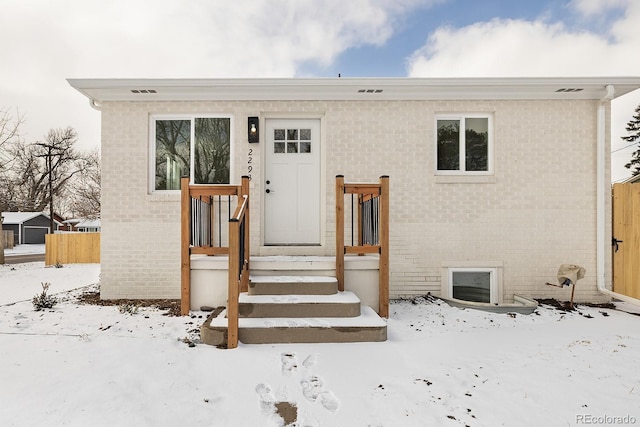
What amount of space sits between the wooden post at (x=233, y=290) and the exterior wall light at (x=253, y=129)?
2.16 m

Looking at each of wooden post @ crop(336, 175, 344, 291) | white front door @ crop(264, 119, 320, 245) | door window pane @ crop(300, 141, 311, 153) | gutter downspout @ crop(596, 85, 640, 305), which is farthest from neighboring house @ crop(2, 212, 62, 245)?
gutter downspout @ crop(596, 85, 640, 305)

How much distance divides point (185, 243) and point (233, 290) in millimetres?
1227

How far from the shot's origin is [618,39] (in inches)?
313

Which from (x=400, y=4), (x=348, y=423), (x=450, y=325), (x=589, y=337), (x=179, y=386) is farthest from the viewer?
(x=400, y=4)

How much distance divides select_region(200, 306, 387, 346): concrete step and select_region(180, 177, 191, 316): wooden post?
2.97ft

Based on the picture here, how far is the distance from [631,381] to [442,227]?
2.74 m

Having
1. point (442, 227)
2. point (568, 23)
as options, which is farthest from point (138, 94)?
point (568, 23)

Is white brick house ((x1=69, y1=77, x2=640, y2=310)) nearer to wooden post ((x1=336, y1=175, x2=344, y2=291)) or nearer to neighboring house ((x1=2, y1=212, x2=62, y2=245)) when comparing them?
wooden post ((x1=336, y1=175, x2=344, y2=291))

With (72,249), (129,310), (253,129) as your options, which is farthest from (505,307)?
(72,249)

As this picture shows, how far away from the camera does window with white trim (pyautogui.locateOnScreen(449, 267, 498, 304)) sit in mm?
4797

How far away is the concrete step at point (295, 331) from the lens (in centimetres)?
296

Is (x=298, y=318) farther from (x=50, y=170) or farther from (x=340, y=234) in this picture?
(x=50, y=170)

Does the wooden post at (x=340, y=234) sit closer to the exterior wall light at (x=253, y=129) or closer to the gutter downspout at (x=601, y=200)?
the exterior wall light at (x=253, y=129)

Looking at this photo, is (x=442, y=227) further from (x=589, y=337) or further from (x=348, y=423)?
→ (x=348, y=423)
